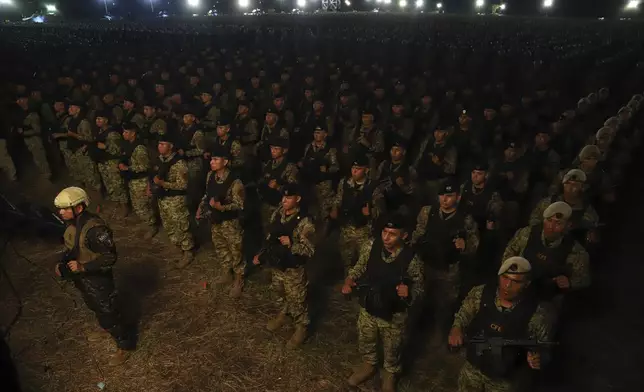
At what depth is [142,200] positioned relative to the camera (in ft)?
31.3

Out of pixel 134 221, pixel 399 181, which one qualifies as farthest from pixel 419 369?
pixel 134 221

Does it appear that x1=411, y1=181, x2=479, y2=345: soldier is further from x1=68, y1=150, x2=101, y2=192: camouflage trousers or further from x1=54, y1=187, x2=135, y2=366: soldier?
x1=68, y1=150, x2=101, y2=192: camouflage trousers

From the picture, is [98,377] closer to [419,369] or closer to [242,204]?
[242,204]

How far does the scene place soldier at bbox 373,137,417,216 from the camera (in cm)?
725

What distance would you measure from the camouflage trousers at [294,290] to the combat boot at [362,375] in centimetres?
107

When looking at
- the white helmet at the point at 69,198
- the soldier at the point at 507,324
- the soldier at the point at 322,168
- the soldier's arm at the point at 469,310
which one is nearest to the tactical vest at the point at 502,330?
the soldier at the point at 507,324

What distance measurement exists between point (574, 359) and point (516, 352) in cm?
285

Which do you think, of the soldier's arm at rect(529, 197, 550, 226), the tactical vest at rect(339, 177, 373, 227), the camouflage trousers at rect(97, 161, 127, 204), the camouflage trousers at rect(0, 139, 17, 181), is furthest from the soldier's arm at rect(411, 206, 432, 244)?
the camouflage trousers at rect(0, 139, 17, 181)

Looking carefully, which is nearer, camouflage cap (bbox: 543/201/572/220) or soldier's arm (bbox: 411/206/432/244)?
camouflage cap (bbox: 543/201/572/220)

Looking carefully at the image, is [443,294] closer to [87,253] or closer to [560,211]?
[560,211]

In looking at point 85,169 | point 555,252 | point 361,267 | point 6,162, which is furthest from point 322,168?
point 6,162

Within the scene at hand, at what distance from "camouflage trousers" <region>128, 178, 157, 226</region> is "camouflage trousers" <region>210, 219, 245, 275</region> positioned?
9.00 ft

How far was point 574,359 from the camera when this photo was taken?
20.4ft

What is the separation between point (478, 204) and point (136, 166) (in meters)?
6.80
